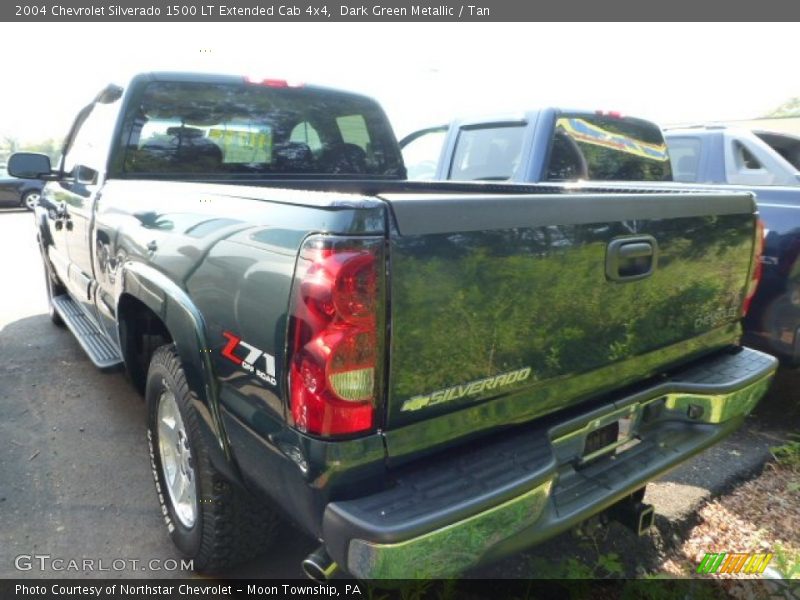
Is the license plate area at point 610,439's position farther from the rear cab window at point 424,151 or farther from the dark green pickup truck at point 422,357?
the rear cab window at point 424,151

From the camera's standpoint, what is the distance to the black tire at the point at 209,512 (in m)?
2.06

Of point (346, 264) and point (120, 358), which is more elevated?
point (346, 264)

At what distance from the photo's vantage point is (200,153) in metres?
3.26

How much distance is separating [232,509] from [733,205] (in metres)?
2.30

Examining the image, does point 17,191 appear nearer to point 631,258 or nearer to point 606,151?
point 606,151

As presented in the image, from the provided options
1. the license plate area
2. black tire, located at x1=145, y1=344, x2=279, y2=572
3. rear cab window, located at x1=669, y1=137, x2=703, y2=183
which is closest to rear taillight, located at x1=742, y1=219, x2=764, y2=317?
the license plate area

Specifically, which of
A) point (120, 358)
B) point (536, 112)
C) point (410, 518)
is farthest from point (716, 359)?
point (120, 358)

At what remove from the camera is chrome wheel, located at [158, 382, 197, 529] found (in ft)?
7.63

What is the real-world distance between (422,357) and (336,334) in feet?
0.83

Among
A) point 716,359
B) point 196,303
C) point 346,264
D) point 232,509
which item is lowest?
point 232,509

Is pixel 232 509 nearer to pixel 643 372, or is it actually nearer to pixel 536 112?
pixel 643 372

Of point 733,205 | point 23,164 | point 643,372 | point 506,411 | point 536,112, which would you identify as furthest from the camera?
point 536,112

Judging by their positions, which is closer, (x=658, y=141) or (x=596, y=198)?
(x=596, y=198)

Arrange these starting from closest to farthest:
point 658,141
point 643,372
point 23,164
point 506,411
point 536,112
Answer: point 506,411 → point 643,372 → point 23,164 → point 536,112 → point 658,141
